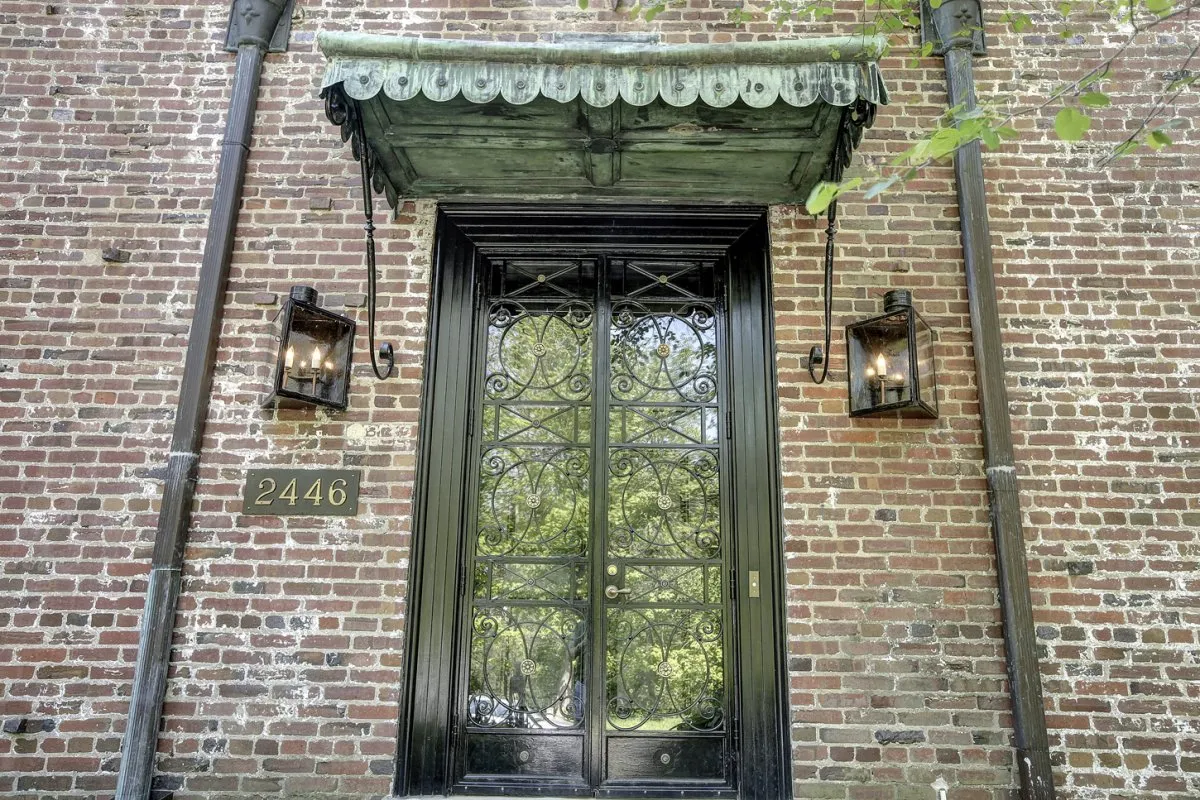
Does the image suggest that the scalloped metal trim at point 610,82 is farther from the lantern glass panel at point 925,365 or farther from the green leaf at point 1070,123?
the lantern glass panel at point 925,365

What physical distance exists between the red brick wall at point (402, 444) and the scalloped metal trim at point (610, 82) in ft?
3.23

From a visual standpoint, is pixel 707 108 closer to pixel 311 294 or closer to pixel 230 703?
pixel 311 294

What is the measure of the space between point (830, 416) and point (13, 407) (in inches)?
159

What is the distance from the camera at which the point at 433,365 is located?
3.98 metres

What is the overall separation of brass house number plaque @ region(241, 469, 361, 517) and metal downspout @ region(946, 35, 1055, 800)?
3072mm

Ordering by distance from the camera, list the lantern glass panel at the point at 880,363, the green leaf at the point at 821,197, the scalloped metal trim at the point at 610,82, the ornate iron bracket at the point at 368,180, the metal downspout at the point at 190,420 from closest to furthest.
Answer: the green leaf at the point at 821,197 → the scalloped metal trim at the point at 610,82 → the ornate iron bracket at the point at 368,180 → the metal downspout at the point at 190,420 → the lantern glass panel at the point at 880,363

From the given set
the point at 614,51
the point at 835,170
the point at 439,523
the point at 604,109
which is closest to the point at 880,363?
the point at 835,170

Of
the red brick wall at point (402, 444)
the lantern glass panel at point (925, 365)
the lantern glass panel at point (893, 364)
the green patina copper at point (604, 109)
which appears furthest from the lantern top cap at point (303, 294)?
the lantern glass panel at point (925, 365)

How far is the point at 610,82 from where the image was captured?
3201 millimetres

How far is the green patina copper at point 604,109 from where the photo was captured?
3184 millimetres

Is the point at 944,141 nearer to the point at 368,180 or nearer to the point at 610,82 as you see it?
the point at 610,82

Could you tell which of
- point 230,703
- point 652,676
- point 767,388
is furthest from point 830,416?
point 230,703

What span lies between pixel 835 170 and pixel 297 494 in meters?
2.99

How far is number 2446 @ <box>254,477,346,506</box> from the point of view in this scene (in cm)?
374
